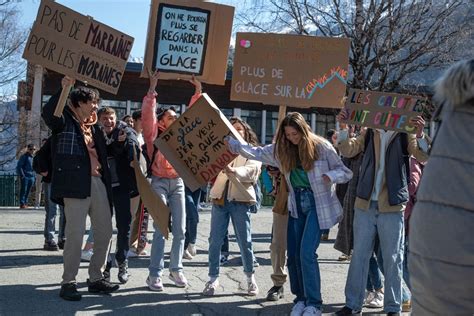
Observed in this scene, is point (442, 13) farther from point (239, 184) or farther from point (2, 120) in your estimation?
point (2, 120)

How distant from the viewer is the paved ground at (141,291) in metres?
5.97

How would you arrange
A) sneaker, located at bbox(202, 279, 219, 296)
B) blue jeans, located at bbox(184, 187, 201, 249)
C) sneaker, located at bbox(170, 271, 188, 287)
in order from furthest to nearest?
blue jeans, located at bbox(184, 187, 201, 249)
sneaker, located at bbox(170, 271, 188, 287)
sneaker, located at bbox(202, 279, 219, 296)

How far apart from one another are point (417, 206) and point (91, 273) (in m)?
4.44

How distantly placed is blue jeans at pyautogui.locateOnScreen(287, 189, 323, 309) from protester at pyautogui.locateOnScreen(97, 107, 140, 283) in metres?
2.03

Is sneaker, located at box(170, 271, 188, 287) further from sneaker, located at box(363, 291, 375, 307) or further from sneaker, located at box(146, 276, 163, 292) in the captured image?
sneaker, located at box(363, 291, 375, 307)

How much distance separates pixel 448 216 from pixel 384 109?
325cm

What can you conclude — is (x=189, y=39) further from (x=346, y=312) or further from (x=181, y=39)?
(x=346, y=312)

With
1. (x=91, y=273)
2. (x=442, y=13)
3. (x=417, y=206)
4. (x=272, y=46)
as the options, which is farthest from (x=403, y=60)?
(x=417, y=206)

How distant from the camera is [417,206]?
2.80 meters

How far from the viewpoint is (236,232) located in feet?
22.3

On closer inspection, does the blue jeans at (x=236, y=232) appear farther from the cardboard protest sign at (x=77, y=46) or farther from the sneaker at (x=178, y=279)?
the cardboard protest sign at (x=77, y=46)

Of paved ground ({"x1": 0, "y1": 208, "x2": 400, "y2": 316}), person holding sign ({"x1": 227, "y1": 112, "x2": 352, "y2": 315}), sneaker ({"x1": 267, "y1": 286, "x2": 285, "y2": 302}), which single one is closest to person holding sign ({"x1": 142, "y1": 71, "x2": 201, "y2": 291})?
paved ground ({"x1": 0, "y1": 208, "x2": 400, "y2": 316})

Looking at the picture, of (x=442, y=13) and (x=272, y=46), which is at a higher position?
(x=442, y=13)

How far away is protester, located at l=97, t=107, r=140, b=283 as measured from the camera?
6953 mm
